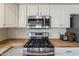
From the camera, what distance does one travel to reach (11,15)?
9.05ft

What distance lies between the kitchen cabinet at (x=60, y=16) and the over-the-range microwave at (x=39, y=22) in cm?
15

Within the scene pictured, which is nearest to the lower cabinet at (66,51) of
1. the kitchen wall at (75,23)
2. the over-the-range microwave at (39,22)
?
the over-the-range microwave at (39,22)

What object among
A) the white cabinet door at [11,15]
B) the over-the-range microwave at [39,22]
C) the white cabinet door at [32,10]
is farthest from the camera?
the white cabinet door at [32,10]

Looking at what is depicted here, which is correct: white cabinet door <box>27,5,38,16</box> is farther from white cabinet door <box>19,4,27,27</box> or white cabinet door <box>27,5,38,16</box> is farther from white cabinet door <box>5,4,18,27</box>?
white cabinet door <box>5,4,18,27</box>

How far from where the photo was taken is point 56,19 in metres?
2.97

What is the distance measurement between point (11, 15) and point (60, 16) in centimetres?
104

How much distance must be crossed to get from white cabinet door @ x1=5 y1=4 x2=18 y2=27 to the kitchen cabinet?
76 cm

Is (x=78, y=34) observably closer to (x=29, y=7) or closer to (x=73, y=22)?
(x=73, y=22)

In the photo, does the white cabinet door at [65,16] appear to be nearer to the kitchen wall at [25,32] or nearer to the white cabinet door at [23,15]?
the kitchen wall at [25,32]

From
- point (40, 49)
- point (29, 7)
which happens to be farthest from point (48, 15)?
point (40, 49)

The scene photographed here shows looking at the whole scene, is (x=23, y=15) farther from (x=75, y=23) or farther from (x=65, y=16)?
(x=75, y=23)

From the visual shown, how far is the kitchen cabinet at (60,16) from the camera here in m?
2.93

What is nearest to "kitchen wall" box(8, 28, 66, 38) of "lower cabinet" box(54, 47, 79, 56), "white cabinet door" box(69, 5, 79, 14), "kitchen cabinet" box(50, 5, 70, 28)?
"kitchen cabinet" box(50, 5, 70, 28)

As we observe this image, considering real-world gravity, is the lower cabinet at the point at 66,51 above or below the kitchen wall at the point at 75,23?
below
